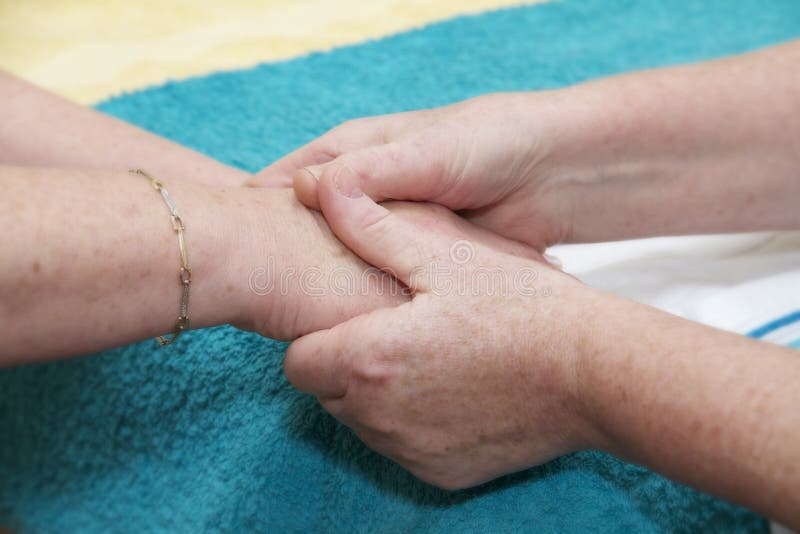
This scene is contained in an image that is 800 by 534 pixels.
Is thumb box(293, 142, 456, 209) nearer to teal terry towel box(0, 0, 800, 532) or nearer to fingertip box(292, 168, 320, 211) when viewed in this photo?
fingertip box(292, 168, 320, 211)

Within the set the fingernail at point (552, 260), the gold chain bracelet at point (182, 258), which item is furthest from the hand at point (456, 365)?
the fingernail at point (552, 260)

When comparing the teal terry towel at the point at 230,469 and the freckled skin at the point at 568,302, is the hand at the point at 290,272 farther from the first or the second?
the teal terry towel at the point at 230,469

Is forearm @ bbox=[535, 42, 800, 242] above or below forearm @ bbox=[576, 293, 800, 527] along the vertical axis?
above

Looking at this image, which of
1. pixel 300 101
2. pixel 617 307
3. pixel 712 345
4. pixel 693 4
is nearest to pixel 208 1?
pixel 300 101

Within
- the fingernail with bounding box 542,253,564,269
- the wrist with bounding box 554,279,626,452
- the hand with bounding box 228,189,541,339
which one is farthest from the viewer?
the fingernail with bounding box 542,253,564,269

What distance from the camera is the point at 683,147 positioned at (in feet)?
3.53

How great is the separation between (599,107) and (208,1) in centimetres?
111

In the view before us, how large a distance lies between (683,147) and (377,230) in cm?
51

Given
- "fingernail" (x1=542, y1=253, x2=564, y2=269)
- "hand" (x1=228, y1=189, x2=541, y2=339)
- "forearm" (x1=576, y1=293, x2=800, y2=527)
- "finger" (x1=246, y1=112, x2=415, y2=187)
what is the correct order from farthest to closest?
"fingernail" (x1=542, y1=253, x2=564, y2=269) < "finger" (x1=246, y1=112, x2=415, y2=187) < "hand" (x1=228, y1=189, x2=541, y2=339) < "forearm" (x1=576, y1=293, x2=800, y2=527)

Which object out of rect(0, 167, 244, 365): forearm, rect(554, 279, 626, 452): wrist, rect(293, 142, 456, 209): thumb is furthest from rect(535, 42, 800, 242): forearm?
rect(0, 167, 244, 365): forearm

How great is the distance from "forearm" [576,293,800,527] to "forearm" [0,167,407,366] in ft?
1.01

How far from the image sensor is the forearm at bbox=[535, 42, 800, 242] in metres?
1.05

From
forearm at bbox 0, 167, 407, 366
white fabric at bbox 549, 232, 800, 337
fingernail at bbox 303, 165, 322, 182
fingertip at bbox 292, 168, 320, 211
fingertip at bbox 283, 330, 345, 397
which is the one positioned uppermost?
fingernail at bbox 303, 165, 322, 182

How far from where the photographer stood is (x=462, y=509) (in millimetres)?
906
